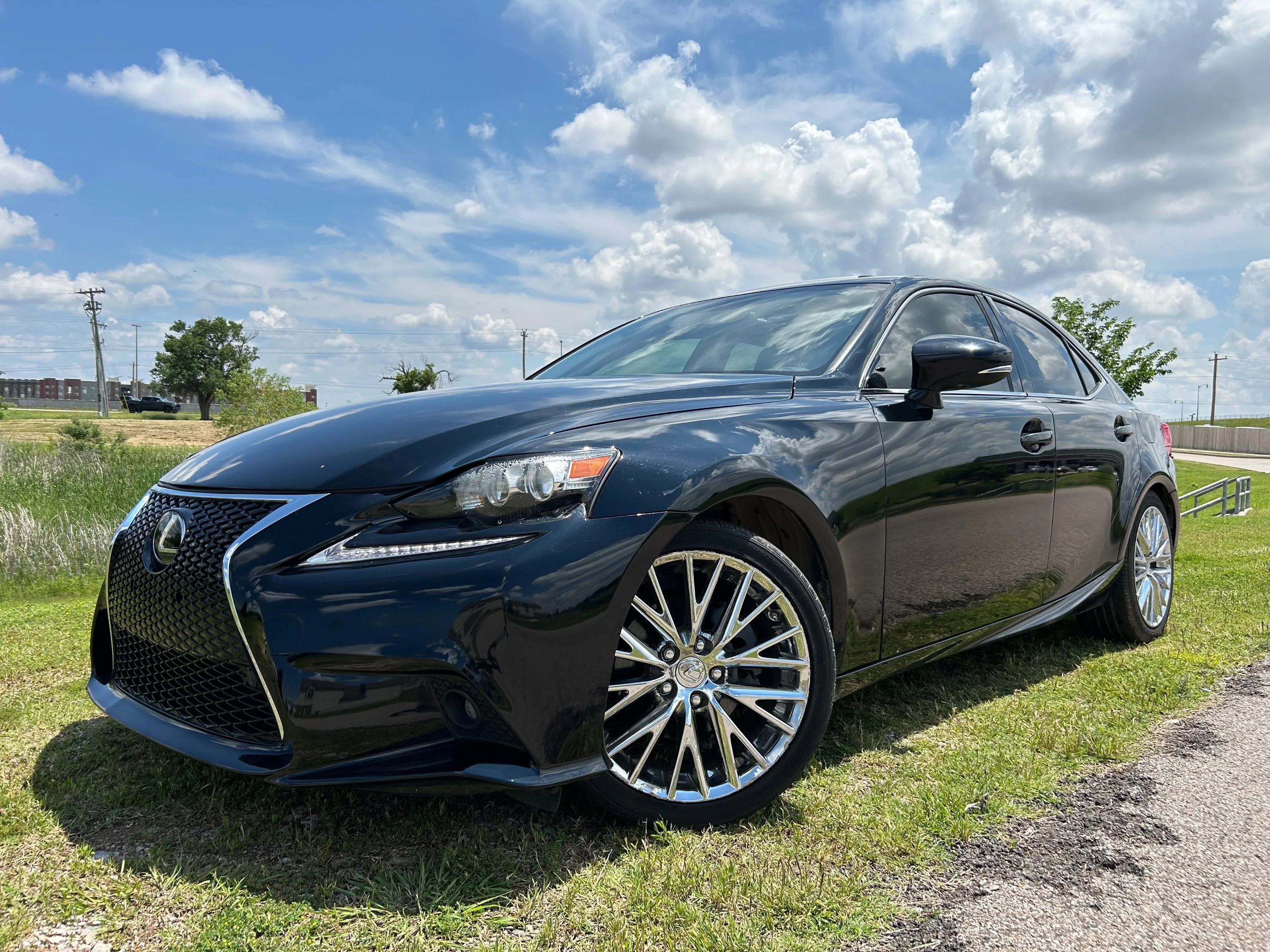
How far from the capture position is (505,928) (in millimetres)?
1925

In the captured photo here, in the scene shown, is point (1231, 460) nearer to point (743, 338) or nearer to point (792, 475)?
point (743, 338)

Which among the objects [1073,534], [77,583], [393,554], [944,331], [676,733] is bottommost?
[77,583]

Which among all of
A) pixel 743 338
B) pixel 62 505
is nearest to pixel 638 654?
pixel 743 338

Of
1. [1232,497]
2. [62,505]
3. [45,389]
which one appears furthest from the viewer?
[45,389]

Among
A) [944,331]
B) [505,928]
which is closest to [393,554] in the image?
[505,928]

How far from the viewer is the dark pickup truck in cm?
8994

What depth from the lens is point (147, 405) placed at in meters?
90.4

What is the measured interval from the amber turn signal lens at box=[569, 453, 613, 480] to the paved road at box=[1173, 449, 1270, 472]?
48.9 m

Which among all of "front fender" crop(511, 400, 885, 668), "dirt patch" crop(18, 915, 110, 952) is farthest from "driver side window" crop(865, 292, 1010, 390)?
"dirt patch" crop(18, 915, 110, 952)

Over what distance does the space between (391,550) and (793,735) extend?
47.3 inches

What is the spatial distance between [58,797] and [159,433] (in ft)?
208

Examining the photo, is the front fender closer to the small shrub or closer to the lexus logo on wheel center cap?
the lexus logo on wheel center cap

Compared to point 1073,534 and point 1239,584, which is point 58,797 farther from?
point 1239,584

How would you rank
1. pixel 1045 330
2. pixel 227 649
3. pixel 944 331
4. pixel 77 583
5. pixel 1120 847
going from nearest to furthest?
pixel 227 649
pixel 1120 847
pixel 944 331
pixel 1045 330
pixel 77 583
